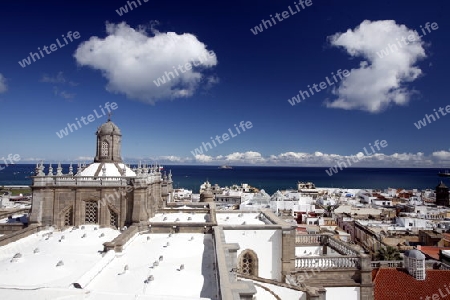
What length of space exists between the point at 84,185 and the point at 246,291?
1533cm

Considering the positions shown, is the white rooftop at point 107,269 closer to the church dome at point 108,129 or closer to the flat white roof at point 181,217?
the flat white roof at point 181,217

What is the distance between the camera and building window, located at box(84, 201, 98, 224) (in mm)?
21516

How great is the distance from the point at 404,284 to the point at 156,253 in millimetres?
15475

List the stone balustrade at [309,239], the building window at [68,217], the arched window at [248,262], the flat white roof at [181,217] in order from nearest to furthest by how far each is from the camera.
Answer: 1. the arched window at [248,262]
2. the building window at [68,217]
3. the flat white roof at [181,217]
4. the stone balustrade at [309,239]

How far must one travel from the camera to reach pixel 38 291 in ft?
32.5

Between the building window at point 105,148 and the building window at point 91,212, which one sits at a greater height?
the building window at point 105,148

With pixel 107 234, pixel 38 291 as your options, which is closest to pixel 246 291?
pixel 38 291

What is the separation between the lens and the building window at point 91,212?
2152 centimetres

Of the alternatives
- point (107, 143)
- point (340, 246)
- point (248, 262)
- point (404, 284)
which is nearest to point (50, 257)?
point (107, 143)

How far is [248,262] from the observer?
2066cm

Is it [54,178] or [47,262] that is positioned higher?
[54,178]

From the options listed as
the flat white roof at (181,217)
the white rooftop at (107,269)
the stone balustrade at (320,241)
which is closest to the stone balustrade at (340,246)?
the stone balustrade at (320,241)

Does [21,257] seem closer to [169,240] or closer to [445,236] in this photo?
[169,240]

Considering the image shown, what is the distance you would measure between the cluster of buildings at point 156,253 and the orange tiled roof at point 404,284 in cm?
6
